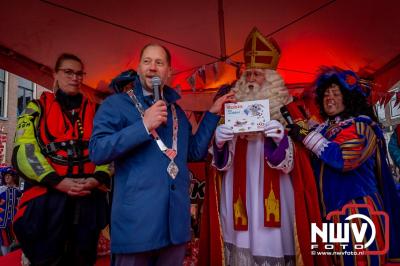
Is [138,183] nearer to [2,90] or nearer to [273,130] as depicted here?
[273,130]

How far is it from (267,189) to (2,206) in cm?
606

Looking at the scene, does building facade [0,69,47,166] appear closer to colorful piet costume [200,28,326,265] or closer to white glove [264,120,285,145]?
colorful piet costume [200,28,326,265]

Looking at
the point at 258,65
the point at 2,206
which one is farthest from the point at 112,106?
the point at 2,206

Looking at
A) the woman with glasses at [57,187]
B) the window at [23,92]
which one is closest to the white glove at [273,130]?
the woman with glasses at [57,187]

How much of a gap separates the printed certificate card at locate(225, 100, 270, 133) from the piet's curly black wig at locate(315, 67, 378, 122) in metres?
0.87

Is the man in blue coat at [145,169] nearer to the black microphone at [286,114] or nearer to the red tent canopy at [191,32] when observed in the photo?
the black microphone at [286,114]

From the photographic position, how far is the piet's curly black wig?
2.75 metres

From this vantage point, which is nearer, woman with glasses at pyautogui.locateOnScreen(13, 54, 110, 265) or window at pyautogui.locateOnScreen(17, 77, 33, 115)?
woman with glasses at pyautogui.locateOnScreen(13, 54, 110, 265)

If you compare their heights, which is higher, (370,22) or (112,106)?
(370,22)

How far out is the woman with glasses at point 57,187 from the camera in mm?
2170

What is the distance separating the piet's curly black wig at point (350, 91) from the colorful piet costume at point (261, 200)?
541 mm

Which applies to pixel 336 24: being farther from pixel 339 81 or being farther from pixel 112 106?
pixel 112 106

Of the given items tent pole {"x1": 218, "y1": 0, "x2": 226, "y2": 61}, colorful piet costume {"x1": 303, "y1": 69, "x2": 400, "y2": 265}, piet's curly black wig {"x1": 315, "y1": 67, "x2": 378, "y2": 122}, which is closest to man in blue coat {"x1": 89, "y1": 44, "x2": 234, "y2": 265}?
colorful piet costume {"x1": 303, "y1": 69, "x2": 400, "y2": 265}

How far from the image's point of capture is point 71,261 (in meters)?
2.27
